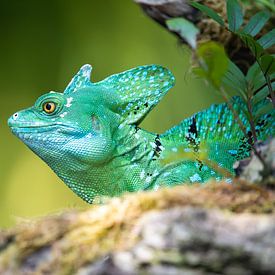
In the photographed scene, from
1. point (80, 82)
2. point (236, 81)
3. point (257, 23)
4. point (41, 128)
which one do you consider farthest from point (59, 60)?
point (236, 81)

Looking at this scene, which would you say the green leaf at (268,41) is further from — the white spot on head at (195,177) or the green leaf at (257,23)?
the white spot on head at (195,177)

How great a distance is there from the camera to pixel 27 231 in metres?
0.98

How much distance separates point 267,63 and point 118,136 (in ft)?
2.69

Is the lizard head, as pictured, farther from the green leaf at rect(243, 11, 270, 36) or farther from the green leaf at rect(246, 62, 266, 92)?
the green leaf at rect(246, 62, 266, 92)

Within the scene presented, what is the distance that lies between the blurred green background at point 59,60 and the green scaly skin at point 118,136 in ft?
5.61

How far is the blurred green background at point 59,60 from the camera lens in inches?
155

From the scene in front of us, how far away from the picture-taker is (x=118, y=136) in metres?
2.16

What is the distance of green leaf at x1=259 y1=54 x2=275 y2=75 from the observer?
56.6 inches

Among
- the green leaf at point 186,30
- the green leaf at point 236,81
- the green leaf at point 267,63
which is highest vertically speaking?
the green leaf at point 186,30

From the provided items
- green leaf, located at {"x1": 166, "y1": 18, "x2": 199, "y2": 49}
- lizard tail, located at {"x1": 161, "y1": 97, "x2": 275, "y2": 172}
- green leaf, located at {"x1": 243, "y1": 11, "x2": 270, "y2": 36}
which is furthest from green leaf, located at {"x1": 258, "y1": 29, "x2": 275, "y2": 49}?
green leaf, located at {"x1": 166, "y1": 18, "x2": 199, "y2": 49}

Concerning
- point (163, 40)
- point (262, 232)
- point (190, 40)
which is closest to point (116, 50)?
point (163, 40)

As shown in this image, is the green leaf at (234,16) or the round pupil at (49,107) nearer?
the green leaf at (234,16)

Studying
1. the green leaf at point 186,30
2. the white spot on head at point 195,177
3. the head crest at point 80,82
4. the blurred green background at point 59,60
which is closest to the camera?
the green leaf at point 186,30

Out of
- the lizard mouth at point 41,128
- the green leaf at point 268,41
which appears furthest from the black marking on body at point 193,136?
the green leaf at point 268,41
